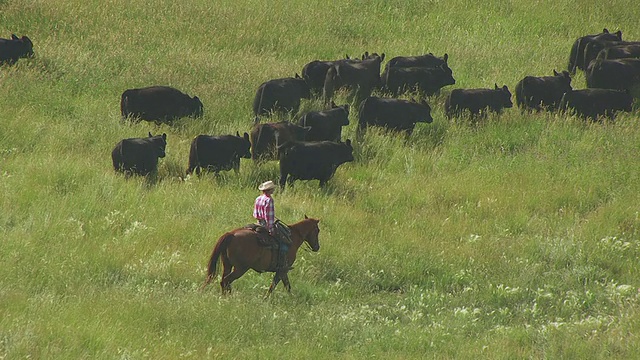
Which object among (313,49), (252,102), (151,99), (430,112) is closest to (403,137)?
(430,112)

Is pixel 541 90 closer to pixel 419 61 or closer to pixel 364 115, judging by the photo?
pixel 419 61

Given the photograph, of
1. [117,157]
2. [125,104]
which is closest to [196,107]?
[125,104]

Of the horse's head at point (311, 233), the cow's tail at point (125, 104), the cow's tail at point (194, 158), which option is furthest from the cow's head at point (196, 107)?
the horse's head at point (311, 233)

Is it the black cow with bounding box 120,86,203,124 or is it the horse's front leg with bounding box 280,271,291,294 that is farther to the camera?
the black cow with bounding box 120,86,203,124

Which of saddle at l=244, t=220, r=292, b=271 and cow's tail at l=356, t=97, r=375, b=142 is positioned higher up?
saddle at l=244, t=220, r=292, b=271

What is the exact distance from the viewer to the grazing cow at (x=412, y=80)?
20688 millimetres

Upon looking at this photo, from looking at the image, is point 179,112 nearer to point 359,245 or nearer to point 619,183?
point 359,245

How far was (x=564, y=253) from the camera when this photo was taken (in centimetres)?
1366

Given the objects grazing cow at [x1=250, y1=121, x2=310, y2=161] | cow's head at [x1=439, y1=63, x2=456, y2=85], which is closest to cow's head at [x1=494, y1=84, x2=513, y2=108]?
cow's head at [x1=439, y1=63, x2=456, y2=85]

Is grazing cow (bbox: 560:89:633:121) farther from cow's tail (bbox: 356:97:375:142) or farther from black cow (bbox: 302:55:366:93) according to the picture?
black cow (bbox: 302:55:366:93)

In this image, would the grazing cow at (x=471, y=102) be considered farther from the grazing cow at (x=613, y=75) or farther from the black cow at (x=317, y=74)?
the grazing cow at (x=613, y=75)

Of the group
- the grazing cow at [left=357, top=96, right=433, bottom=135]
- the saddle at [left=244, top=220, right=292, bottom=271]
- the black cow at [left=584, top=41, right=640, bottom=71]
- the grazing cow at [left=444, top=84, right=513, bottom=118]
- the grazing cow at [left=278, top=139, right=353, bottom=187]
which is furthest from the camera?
the black cow at [left=584, top=41, right=640, bottom=71]

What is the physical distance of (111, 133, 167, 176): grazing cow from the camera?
15.9 meters

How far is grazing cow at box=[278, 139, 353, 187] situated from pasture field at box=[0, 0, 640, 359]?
0.84 feet
